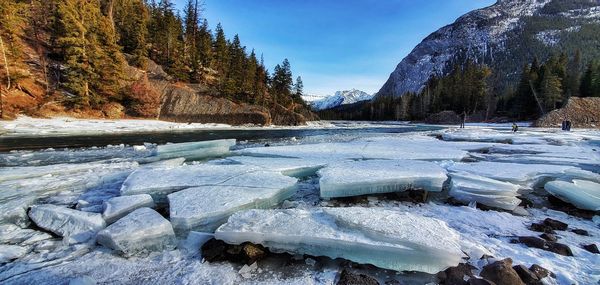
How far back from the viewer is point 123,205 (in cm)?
452

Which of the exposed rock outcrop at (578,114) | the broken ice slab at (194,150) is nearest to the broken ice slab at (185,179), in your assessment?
the broken ice slab at (194,150)

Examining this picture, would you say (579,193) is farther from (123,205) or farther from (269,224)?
(123,205)

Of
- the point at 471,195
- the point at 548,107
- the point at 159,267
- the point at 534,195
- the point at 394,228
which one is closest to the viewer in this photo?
the point at 159,267

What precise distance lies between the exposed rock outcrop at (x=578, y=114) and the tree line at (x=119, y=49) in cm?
4079

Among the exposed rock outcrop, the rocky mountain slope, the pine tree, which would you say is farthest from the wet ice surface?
the rocky mountain slope

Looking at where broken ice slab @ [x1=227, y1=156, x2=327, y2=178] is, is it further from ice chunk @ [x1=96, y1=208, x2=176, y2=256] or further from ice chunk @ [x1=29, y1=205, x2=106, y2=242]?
ice chunk @ [x1=29, y1=205, x2=106, y2=242]

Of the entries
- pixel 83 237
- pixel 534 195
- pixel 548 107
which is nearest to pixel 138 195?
pixel 83 237

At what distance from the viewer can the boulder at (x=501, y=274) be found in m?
2.72

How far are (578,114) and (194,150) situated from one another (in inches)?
1792

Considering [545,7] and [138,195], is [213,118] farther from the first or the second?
[545,7]

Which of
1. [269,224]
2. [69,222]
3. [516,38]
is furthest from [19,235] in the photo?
[516,38]

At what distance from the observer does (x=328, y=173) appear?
6.18 m

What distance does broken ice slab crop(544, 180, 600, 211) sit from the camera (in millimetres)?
4855

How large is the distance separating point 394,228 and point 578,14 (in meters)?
241
